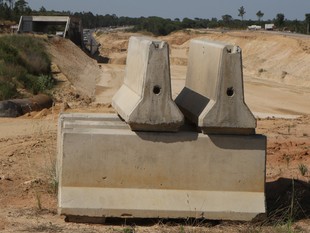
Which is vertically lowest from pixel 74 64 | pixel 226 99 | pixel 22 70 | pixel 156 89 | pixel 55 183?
pixel 74 64

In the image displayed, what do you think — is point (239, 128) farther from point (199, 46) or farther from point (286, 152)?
point (286, 152)

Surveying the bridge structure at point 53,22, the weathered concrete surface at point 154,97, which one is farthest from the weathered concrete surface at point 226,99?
the bridge structure at point 53,22

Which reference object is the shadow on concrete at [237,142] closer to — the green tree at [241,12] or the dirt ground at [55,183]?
the dirt ground at [55,183]

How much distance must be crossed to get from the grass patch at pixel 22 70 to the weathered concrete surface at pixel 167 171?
15189mm

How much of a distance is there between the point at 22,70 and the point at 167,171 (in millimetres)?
22870

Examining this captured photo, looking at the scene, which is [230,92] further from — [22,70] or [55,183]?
[22,70]

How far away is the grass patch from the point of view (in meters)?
24.1

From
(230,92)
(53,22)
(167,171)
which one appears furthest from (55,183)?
(53,22)

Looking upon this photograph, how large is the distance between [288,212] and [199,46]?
209 centimetres

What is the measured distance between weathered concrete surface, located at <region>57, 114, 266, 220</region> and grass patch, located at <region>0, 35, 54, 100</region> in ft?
49.8

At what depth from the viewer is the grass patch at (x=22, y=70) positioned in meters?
24.1

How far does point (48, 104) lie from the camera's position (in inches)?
801

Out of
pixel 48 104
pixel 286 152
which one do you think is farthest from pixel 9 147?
pixel 48 104

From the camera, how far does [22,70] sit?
95.5ft
